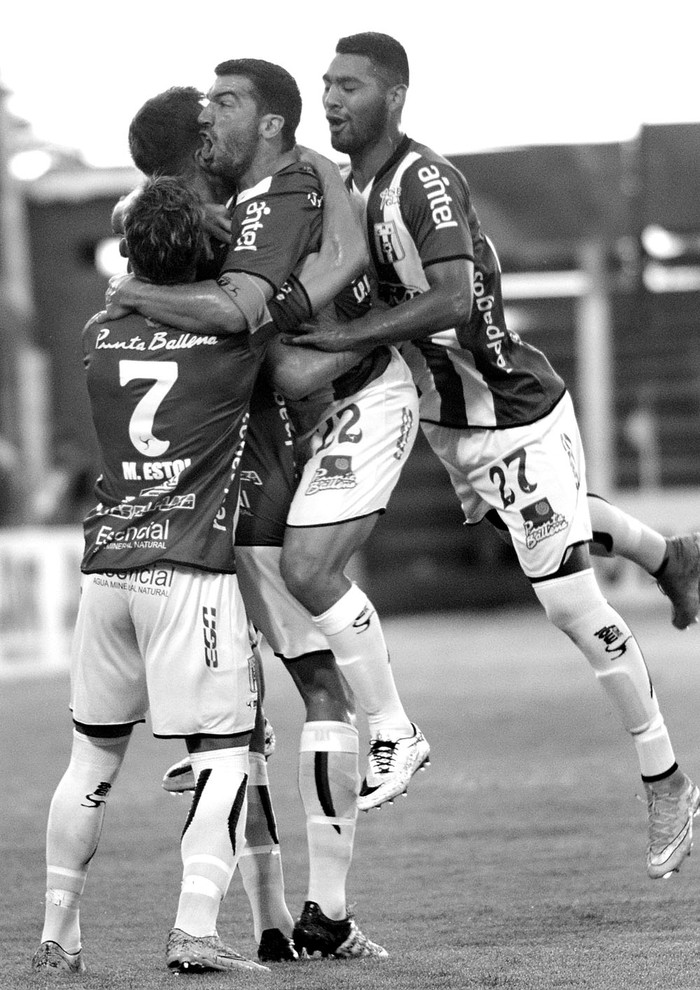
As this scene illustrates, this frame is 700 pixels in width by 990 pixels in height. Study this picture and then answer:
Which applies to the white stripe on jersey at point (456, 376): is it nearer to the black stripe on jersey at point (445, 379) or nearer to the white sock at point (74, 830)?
the black stripe on jersey at point (445, 379)

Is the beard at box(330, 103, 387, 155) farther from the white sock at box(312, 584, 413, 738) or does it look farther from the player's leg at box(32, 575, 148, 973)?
the player's leg at box(32, 575, 148, 973)

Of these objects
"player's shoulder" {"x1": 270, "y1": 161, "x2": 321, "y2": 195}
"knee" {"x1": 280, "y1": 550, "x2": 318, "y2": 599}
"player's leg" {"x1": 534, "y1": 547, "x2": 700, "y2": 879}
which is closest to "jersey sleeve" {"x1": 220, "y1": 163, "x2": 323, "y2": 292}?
"player's shoulder" {"x1": 270, "y1": 161, "x2": 321, "y2": 195}

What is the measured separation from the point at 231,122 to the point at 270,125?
117 mm

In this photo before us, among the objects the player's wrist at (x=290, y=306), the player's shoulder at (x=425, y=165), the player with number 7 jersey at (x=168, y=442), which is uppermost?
the player's shoulder at (x=425, y=165)

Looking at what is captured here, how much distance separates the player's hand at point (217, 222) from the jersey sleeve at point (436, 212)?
1.76 ft

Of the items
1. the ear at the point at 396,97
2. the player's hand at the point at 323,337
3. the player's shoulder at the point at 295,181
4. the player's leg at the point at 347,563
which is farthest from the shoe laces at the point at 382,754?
the ear at the point at 396,97

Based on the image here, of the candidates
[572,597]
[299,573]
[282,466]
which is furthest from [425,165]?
[572,597]

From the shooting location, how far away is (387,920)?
4.59 metres

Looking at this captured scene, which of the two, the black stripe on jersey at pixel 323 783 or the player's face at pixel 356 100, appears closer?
the black stripe on jersey at pixel 323 783

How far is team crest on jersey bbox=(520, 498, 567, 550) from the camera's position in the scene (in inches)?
185

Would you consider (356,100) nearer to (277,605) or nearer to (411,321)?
(411,321)

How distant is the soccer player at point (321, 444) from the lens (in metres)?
4.01

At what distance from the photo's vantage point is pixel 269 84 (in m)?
4.20

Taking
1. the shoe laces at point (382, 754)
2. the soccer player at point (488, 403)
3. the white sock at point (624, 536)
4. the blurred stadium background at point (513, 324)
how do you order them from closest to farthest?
the shoe laces at point (382, 754), the soccer player at point (488, 403), the white sock at point (624, 536), the blurred stadium background at point (513, 324)
